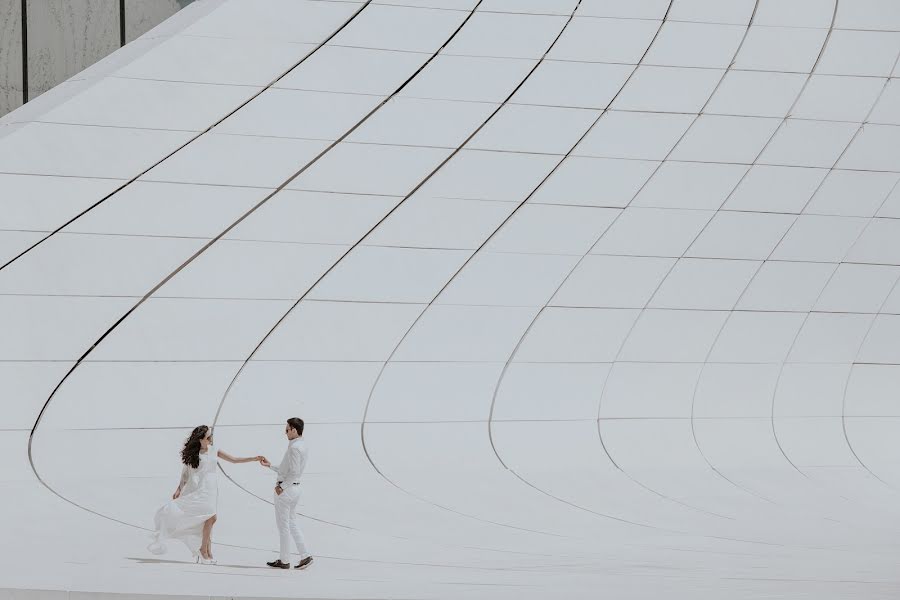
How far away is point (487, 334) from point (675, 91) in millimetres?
3678

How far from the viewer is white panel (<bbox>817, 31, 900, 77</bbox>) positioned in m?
11.5

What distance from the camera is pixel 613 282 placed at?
36.5ft

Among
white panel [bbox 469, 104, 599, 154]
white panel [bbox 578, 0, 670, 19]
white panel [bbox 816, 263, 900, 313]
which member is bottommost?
white panel [bbox 816, 263, 900, 313]

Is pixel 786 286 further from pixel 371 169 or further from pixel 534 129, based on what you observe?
pixel 371 169

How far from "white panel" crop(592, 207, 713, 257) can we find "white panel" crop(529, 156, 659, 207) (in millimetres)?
260

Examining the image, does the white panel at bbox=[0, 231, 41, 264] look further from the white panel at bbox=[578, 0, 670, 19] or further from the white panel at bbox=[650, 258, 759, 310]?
the white panel at bbox=[650, 258, 759, 310]

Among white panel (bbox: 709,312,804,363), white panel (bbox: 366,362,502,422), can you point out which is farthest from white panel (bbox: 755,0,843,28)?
white panel (bbox: 366,362,502,422)

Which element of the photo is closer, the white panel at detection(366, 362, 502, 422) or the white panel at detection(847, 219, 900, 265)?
the white panel at detection(366, 362, 502, 422)

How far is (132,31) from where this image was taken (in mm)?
11414

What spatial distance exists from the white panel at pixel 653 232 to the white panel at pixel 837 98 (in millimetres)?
1830

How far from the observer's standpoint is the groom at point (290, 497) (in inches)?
245

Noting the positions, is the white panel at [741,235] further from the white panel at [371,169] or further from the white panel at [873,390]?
the white panel at [371,169]

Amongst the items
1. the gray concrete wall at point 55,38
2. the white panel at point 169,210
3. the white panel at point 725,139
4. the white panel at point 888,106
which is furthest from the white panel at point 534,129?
the gray concrete wall at point 55,38

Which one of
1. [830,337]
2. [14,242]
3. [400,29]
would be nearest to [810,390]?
[830,337]
